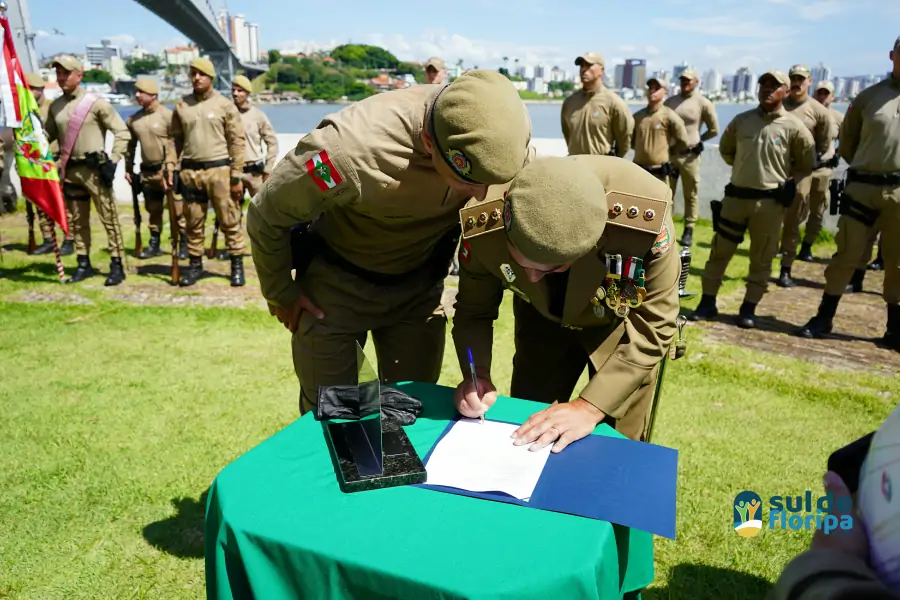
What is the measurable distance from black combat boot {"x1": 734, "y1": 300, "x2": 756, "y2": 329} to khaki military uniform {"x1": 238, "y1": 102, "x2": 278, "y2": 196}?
5.43 m

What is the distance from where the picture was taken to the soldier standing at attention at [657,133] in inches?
320

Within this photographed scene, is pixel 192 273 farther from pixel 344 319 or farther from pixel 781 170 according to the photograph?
pixel 781 170

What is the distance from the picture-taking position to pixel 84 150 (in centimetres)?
674

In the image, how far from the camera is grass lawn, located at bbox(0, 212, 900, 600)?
8.94 feet

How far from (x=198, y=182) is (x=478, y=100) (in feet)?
18.2

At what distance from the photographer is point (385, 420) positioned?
6.70 feet

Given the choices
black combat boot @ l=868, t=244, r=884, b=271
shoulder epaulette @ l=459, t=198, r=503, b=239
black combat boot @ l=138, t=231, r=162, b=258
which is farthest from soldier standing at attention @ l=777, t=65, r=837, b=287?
black combat boot @ l=138, t=231, r=162, b=258

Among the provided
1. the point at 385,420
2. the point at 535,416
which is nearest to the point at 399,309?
the point at 385,420

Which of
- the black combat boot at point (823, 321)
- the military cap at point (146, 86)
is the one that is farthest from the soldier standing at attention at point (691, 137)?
the military cap at point (146, 86)

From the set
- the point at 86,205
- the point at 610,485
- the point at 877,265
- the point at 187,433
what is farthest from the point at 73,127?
the point at 877,265

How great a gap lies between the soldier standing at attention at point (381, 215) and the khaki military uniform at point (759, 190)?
12.6 feet

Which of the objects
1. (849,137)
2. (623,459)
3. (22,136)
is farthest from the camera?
(22,136)

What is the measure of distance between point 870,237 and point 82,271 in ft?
24.3

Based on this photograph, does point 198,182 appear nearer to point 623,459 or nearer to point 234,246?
point 234,246
